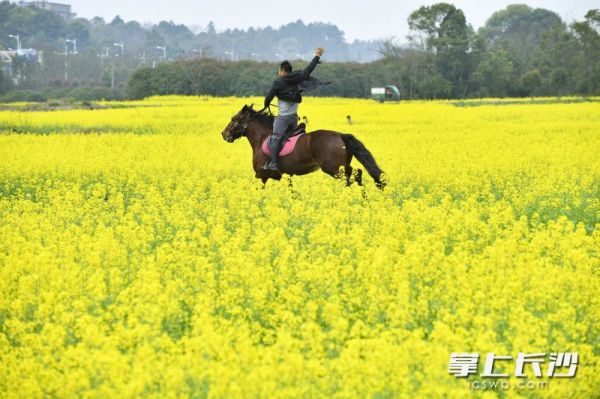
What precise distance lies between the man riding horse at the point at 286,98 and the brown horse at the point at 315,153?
214mm

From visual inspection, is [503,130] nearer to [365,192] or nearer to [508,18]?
[365,192]

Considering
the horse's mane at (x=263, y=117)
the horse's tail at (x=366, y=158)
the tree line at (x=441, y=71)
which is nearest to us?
the horse's tail at (x=366, y=158)

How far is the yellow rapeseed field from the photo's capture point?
5762 millimetres

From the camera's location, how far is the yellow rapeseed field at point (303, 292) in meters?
5.76

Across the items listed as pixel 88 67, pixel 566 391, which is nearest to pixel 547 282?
pixel 566 391

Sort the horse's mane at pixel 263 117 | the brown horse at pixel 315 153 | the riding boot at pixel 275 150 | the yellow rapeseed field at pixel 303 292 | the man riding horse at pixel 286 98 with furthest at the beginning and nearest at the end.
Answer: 1. the horse's mane at pixel 263 117
2. the riding boot at pixel 275 150
3. the man riding horse at pixel 286 98
4. the brown horse at pixel 315 153
5. the yellow rapeseed field at pixel 303 292

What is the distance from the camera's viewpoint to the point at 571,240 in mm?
9188

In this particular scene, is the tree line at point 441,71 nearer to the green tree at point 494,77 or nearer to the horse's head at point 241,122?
the green tree at point 494,77

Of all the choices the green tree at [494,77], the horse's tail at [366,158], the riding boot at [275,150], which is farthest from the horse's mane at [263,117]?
the green tree at [494,77]

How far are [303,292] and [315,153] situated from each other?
6538 mm

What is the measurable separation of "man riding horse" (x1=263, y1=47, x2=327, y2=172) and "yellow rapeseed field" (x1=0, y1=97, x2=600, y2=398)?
57 centimetres

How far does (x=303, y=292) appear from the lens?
7691 millimetres

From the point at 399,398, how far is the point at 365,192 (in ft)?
24.6

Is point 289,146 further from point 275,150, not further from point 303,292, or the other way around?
point 303,292
